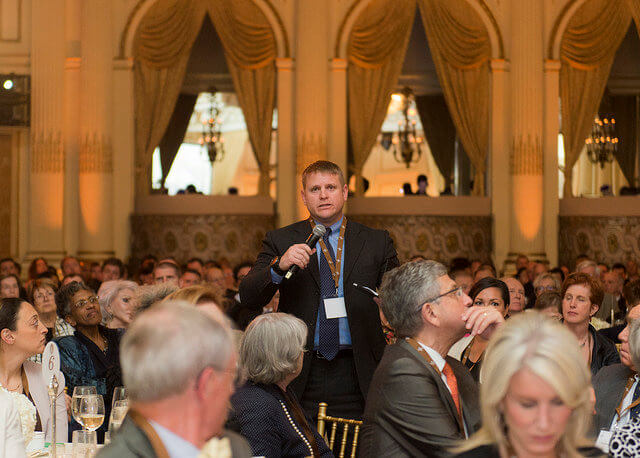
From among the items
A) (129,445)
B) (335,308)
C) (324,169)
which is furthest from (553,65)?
(129,445)

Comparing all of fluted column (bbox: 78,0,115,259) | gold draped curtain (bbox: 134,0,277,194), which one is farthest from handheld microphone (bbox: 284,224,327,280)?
gold draped curtain (bbox: 134,0,277,194)

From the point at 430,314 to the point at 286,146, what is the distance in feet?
38.0

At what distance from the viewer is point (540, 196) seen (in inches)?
565

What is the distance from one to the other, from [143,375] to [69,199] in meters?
12.9

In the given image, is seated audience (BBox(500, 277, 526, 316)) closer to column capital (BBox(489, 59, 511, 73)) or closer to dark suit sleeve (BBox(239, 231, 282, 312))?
dark suit sleeve (BBox(239, 231, 282, 312))

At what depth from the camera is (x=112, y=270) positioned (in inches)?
438

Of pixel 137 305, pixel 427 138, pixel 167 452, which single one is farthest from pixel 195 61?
pixel 167 452

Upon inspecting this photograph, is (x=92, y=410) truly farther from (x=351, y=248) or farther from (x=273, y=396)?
(x=351, y=248)

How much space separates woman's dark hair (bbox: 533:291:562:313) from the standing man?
242 cm

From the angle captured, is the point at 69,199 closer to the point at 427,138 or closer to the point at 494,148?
the point at 494,148

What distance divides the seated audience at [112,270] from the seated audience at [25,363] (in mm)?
6558

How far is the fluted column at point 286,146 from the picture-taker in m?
14.5

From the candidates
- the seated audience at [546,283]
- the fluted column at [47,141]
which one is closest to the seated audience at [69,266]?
the fluted column at [47,141]

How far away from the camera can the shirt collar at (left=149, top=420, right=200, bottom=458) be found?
1.97 m
